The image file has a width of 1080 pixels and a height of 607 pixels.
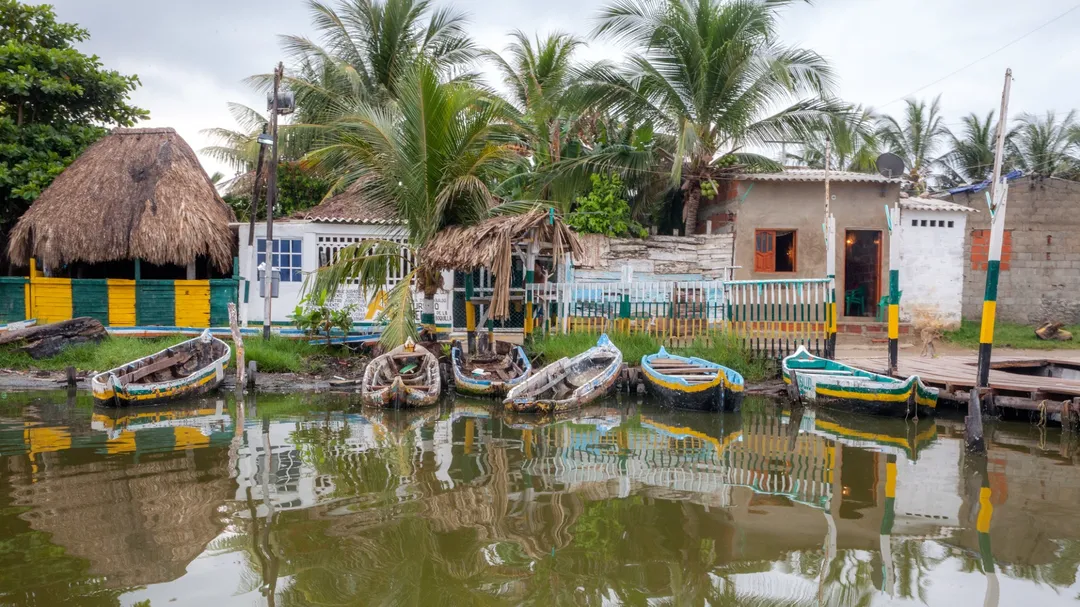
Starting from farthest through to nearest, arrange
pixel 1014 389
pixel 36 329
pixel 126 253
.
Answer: pixel 126 253 → pixel 36 329 → pixel 1014 389

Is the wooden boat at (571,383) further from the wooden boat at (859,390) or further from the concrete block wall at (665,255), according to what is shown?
the concrete block wall at (665,255)

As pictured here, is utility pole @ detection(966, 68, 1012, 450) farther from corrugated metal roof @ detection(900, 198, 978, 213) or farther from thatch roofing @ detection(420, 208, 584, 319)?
corrugated metal roof @ detection(900, 198, 978, 213)

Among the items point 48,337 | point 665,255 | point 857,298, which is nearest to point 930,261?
→ point 857,298

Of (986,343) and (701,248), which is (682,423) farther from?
(701,248)

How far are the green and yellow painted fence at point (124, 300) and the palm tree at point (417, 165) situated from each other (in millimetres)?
4395

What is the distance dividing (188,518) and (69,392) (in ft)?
27.2

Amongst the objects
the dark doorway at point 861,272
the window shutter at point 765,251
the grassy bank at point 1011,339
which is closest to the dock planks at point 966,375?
the grassy bank at point 1011,339

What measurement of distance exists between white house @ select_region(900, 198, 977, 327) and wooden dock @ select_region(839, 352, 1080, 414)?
113 inches

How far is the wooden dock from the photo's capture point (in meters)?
9.71

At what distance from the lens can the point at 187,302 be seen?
15820 mm

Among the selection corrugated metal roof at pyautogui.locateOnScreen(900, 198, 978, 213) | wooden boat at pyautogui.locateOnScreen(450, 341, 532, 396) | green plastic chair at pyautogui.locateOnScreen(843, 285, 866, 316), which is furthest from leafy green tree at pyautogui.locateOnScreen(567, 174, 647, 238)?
corrugated metal roof at pyautogui.locateOnScreen(900, 198, 978, 213)

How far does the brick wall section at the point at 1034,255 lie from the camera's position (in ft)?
58.1

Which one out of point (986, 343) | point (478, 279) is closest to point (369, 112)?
point (478, 279)

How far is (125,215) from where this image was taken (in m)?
15.5
